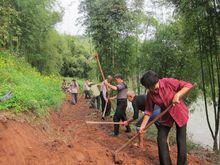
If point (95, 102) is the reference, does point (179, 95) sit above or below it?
above

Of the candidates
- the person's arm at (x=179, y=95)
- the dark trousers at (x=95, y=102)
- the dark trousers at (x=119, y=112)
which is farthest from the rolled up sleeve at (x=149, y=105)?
the dark trousers at (x=95, y=102)

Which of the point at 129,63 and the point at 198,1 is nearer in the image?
the point at 198,1

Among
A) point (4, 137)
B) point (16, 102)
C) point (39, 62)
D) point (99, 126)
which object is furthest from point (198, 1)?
point (39, 62)

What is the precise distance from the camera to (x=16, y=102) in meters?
8.55

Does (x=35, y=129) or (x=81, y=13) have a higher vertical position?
(x=81, y=13)

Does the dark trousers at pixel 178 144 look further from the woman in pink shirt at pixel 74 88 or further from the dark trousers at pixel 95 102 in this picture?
the woman in pink shirt at pixel 74 88

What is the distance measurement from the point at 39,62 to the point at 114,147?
758 inches

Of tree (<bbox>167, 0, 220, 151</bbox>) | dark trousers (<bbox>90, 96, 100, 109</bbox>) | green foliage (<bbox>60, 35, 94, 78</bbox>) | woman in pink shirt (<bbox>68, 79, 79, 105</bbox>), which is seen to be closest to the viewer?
tree (<bbox>167, 0, 220, 151</bbox>)

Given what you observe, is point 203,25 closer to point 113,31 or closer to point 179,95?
point 179,95

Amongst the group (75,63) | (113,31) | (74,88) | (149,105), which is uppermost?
(113,31)

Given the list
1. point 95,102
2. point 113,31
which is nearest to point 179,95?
point 113,31

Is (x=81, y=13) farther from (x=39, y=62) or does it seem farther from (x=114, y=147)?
(x=114, y=147)

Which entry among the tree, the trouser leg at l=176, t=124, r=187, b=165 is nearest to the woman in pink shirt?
the tree

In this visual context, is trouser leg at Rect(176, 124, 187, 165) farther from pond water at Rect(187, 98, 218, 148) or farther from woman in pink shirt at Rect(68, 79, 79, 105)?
woman in pink shirt at Rect(68, 79, 79, 105)
